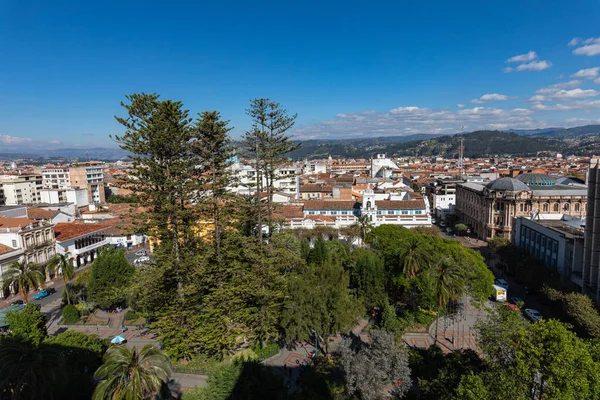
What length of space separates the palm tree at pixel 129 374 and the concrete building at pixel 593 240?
2840cm

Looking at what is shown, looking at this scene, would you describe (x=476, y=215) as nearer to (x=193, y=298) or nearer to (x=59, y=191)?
(x=193, y=298)

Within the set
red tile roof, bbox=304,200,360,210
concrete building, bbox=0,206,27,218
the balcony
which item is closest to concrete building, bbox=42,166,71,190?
concrete building, bbox=0,206,27,218

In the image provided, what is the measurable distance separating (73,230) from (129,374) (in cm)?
3961

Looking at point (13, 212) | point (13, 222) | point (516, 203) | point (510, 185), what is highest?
point (510, 185)

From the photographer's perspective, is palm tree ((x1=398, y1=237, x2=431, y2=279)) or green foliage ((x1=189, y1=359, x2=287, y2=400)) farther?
palm tree ((x1=398, y1=237, x2=431, y2=279))

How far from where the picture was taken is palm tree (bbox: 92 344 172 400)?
11.9 meters

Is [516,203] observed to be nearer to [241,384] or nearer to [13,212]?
[241,384]

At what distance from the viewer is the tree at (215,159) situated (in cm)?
1953

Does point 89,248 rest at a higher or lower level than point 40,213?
lower

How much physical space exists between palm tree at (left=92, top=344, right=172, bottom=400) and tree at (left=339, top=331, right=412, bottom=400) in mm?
7659

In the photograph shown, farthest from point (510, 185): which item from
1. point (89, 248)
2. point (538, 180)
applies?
point (89, 248)

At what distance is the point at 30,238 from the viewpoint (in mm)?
36688

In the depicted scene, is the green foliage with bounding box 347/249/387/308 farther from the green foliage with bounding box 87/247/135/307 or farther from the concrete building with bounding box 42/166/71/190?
the concrete building with bounding box 42/166/71/190

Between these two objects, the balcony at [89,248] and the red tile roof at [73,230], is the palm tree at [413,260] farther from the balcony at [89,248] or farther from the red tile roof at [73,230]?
the red tile roof at [73,230]
